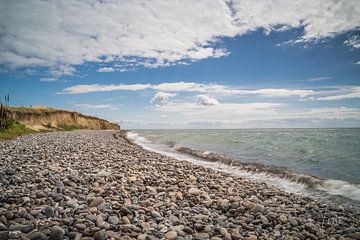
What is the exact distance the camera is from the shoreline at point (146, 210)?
474cm

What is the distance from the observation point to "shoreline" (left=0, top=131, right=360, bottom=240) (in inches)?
187

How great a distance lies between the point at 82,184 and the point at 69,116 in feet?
225

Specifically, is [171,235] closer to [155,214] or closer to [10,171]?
[155,214]

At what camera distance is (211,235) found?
16.7ft

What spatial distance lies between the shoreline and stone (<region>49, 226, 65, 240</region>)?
0.06 ft

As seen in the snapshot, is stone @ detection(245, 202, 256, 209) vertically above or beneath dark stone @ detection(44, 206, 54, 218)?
beneath

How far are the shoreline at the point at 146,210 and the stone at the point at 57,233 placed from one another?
2 cm

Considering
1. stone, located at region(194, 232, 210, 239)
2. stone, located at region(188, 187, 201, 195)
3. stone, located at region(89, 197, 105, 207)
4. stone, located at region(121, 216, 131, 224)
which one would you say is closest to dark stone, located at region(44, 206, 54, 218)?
stone, located at region(89, 197, 105, 207)

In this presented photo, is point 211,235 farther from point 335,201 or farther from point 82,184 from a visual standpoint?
point 335,201

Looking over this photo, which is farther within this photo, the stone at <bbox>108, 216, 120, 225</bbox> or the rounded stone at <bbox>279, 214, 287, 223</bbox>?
the rounded stone at <bbox>279, 214, 287, 223</bbox>

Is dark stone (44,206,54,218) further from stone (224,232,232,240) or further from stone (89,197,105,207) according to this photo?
stone (224,232,232,240)

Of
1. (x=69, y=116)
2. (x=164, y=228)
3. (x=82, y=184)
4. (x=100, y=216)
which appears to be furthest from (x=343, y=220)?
(x=69, y=116)

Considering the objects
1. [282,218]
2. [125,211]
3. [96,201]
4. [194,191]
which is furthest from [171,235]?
[194,191]

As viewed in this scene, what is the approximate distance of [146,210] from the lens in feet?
19.2
